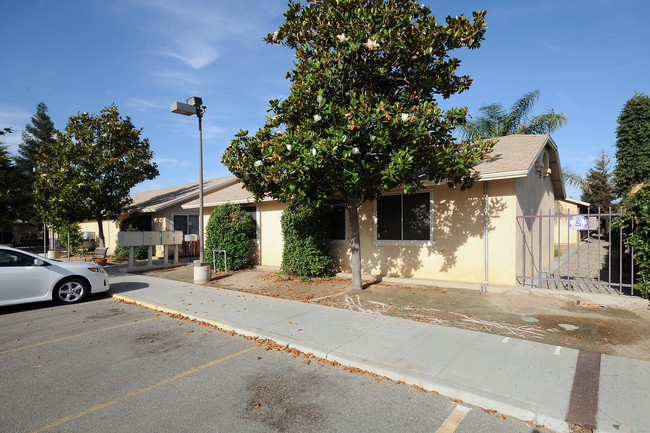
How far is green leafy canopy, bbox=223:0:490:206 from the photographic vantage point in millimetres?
7105

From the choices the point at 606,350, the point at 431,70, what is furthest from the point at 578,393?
the point at 431,70

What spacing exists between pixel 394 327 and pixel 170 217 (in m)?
16.5

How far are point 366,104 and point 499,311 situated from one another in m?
4.87

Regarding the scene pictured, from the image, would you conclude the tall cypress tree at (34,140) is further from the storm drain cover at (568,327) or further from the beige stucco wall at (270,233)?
the storm drain cover at (568,327)

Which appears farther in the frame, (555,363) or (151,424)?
(555,363)

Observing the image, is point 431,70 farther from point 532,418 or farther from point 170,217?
point 170,217

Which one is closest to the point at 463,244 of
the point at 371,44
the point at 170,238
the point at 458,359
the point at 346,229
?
the point at 346,229

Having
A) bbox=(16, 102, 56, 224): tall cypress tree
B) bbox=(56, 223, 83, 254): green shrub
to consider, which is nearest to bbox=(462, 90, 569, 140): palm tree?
bbox=(56, 223, 83, 254): green shrub

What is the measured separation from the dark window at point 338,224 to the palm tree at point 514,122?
11.4 meters

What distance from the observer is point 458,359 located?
175 inches

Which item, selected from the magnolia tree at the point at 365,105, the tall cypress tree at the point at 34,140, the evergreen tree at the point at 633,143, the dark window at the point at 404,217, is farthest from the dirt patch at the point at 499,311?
the tall cypress tree at the point at 34,140

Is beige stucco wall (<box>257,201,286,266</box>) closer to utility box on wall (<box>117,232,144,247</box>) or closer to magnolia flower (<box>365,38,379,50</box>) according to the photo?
utility box on wall (<box>117,232,144,247</box>)

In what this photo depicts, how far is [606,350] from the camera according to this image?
4.77 m

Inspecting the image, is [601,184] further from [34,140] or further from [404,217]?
[34,140]
